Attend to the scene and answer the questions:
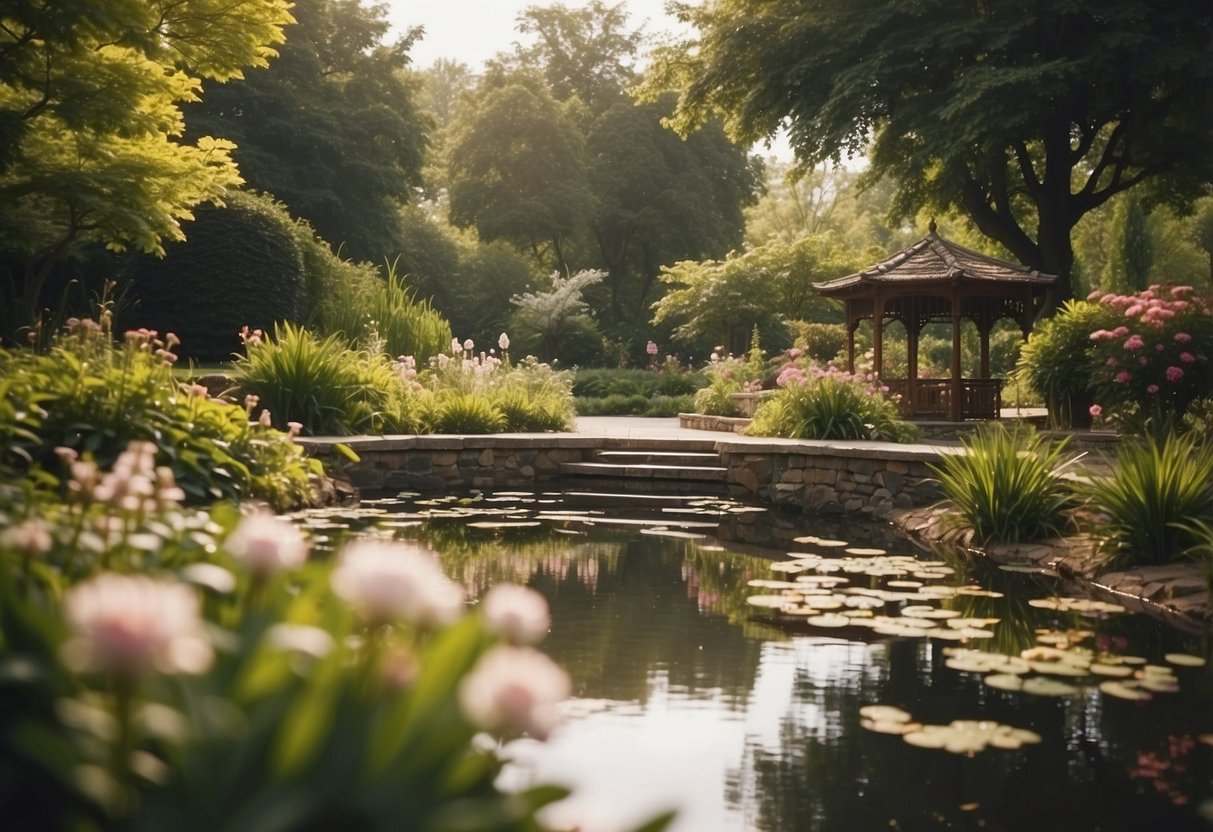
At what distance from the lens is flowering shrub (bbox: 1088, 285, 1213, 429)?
1248 cm

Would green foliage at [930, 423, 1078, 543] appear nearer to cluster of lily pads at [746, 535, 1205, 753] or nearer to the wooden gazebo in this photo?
cluster of lily pads at [746, 535, 1205, 753]

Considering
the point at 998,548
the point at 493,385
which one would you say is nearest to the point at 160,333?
the point at 493,385

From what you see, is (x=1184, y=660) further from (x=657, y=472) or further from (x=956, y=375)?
(x=956, y=375)

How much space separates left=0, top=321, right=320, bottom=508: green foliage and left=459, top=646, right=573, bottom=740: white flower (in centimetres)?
473

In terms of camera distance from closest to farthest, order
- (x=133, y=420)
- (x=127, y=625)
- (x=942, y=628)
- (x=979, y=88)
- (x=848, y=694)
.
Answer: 1. (x=127, y=625)
2. (x=848, y=694)
3. (x=942, y=628)
4. (x=133, y=420)
5. (x=979, y=88)

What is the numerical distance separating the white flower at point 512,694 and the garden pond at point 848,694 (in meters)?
0.35

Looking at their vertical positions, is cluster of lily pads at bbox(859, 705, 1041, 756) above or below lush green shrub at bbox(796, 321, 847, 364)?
below

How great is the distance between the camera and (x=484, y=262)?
37.1 m

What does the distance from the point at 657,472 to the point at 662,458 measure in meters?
0.40

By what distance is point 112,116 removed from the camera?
10266 mm

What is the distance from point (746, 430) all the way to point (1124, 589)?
23.9ft

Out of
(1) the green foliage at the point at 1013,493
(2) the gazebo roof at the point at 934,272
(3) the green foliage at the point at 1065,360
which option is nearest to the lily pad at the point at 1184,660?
(1) the green foliage at the point at 1013,493

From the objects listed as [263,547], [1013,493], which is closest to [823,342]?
[1013,493]

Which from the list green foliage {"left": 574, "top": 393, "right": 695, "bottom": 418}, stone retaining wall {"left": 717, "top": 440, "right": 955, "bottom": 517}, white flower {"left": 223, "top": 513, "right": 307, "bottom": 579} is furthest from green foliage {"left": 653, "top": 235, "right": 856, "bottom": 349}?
white flower {"left": 223, "top": 513, "right": 307, "bottom": 579}
